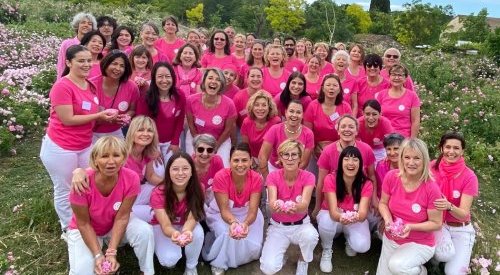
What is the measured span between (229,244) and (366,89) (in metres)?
3.04

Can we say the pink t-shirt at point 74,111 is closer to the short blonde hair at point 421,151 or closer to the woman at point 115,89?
the woman at point 115,89

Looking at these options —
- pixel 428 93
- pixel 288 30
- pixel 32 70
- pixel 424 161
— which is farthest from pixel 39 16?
pixel 288 30

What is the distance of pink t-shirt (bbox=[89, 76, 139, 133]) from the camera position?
15.1ft

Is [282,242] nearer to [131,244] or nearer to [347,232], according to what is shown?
[347,232]

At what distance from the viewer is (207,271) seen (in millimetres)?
4398

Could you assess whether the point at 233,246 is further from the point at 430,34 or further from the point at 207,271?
the point at 430,34

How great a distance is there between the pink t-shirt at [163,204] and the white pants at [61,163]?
2.49ft

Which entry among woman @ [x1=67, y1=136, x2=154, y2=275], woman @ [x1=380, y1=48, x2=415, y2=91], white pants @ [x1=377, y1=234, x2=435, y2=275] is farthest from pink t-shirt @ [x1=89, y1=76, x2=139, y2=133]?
woman @ [x1=380, y1=48, x2=415, y2=91]

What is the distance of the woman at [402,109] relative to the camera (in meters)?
5.57

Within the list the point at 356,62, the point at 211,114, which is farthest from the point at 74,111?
the point at 356,62

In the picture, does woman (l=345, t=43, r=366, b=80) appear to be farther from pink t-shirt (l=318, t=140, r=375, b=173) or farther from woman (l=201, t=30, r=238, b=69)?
pink t-shirt (l=318, t=140, r=375, b=173)

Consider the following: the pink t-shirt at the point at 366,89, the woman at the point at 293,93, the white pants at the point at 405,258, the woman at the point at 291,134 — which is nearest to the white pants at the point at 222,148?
the woman at the point at 291,134

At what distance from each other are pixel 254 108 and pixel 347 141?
3.68 ft

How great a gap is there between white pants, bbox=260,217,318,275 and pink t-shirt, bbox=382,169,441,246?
72 cm
